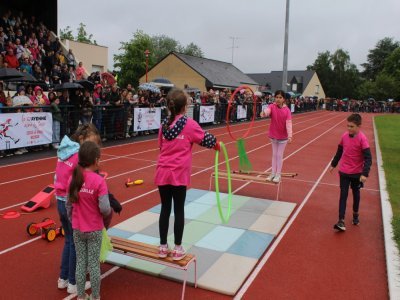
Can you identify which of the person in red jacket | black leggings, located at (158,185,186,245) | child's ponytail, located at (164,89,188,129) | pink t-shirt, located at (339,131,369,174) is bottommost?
black leggings, located at (158,185,186,245)

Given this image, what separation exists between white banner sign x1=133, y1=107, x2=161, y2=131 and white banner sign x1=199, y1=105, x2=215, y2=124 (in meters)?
5.20

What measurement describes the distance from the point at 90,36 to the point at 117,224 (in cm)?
8438

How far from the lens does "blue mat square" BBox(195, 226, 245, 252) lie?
5863 millimetres

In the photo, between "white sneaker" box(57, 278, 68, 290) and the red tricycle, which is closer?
"white sneaker" box(57, 278, 68, 290)

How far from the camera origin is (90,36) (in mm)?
84625

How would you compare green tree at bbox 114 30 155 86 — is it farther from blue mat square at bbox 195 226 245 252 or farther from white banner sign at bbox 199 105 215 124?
blue mat square at bbox 195 226 245 252

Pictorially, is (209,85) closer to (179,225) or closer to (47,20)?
(47,20)

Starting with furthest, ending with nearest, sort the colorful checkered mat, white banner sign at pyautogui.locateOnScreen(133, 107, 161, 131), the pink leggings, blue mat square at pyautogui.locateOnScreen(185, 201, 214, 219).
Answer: white banner sign at pyautogui.locateOnScreen(133, 107, 161, 131)
the pink leggings
blue mat square at pyautogui.locateOnScreen(185, 201, 214, 219)
the colorful checkered mat

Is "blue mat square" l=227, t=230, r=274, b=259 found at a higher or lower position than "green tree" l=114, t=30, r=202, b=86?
lower

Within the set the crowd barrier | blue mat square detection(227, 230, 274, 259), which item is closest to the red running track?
blue mat square detection(227, 230, 274, 259)

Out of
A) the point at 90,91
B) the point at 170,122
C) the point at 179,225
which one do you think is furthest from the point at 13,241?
the point at 90,91

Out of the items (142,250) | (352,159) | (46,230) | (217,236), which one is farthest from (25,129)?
(352,159)

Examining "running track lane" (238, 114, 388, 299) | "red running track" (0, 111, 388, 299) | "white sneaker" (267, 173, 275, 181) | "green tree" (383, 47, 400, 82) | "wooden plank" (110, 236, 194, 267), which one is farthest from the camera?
"green tree" (383, 47, 400, 82)

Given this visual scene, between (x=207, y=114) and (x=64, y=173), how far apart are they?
66.5ft
